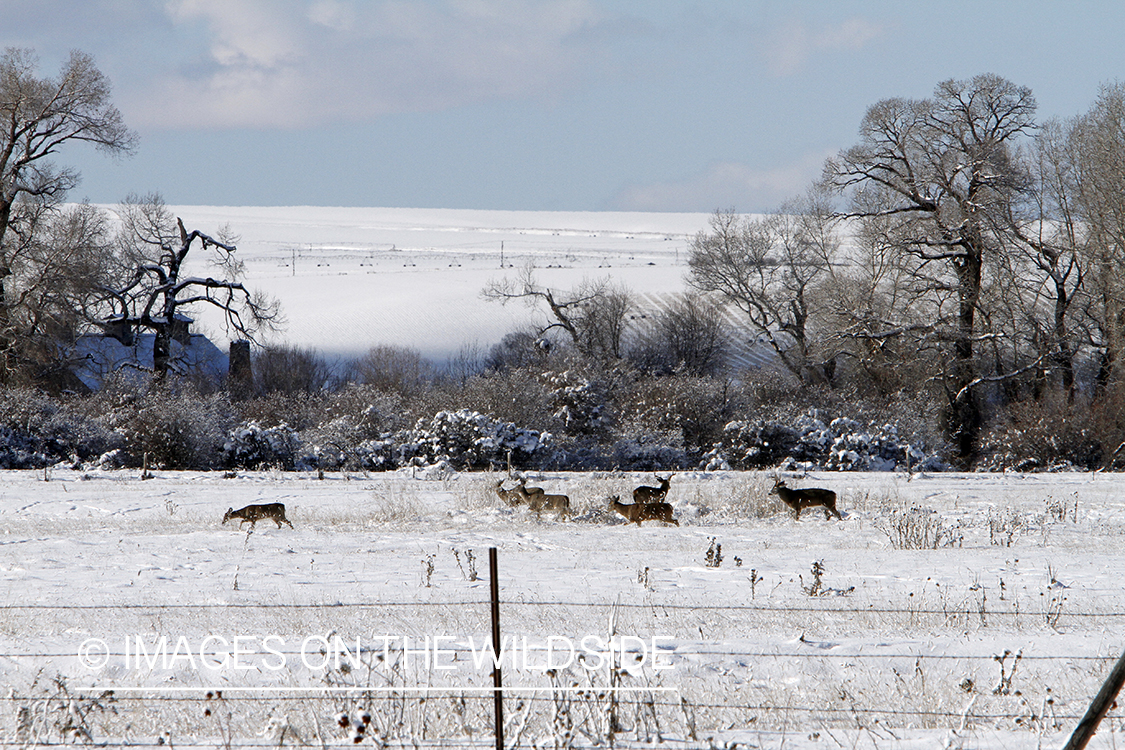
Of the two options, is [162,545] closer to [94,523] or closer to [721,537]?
[94,523]

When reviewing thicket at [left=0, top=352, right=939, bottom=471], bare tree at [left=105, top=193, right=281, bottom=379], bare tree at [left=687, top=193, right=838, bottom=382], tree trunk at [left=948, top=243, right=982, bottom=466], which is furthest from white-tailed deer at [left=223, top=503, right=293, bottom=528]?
bare tree at [left=687, top=193, right=838, bottom=382]

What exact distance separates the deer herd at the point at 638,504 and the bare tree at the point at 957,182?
19.2 m

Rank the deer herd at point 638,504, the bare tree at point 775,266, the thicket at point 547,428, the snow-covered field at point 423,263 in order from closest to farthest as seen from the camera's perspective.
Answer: the deer herd at point 638,504 → the thicket at point 547,428 → the bare tree at point 775,266 → the snow-covered field at point 423,263

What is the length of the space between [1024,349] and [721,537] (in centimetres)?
2872

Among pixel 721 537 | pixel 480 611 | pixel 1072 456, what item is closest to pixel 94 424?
pixel 721 537

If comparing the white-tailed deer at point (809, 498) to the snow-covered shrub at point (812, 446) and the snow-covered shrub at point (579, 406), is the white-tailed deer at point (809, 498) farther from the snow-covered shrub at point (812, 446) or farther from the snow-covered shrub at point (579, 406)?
the snow-covered shrub at point (579, 406)

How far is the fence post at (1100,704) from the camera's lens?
4781 mm

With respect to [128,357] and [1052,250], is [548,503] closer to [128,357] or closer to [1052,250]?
[1052,250]

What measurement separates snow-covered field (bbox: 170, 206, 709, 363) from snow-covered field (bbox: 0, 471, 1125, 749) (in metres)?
49.3

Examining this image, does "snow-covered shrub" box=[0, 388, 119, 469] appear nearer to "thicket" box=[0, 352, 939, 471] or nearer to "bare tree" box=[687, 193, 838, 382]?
"thicket" box=[0, 352, 939, 471]

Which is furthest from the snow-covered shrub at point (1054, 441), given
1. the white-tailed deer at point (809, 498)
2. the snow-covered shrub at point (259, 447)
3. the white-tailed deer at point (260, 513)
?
the white-tailed deer at point (260, 513)

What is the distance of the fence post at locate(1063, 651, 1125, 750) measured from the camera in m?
4.78

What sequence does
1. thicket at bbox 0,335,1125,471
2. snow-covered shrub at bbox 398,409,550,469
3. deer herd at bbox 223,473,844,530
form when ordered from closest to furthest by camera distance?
1. deer herd at bbox 223,473,844,530
2. thicket at bbox 0,335,1125,471
3. snow-covered shrub at bbox 398,409,550,469

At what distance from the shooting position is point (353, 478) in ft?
83.3
